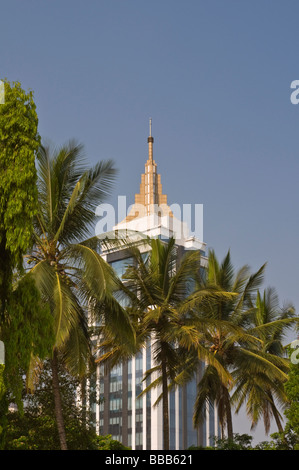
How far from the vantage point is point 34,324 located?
15695 millimetres

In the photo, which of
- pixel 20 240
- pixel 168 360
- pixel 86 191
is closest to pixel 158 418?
pixel 168 360

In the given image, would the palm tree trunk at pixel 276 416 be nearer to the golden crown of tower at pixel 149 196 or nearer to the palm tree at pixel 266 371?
the palm tree at pixel 266 371

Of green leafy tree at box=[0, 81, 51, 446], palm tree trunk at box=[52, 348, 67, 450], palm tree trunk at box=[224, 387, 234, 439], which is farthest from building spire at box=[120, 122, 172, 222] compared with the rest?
green leafy tree at box=[0, 81, 51, 446]

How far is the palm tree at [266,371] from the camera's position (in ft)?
93.7

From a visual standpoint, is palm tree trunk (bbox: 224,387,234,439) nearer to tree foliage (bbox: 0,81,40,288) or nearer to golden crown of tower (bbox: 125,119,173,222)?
tree foliage (bbox: 0,81,40,288)

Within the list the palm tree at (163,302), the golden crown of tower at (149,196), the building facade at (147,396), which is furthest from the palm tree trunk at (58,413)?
the golden crown of tower at (149,196)

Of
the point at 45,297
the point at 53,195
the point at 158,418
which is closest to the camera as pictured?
the point at 45,297

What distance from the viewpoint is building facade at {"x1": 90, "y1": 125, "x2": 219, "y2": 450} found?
93625 millimetres

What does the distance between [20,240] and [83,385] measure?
1034 cm

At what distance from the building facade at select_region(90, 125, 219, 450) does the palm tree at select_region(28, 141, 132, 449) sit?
68509 mm

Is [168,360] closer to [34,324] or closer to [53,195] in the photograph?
[53,195]

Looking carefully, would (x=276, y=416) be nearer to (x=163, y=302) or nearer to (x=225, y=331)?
(x=225, y=331)
